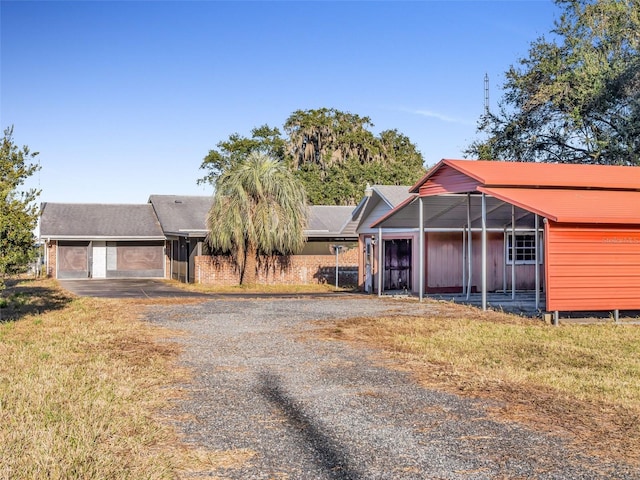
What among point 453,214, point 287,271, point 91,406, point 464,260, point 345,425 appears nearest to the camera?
point 345,425

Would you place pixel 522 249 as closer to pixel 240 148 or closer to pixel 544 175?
pixel 544 175

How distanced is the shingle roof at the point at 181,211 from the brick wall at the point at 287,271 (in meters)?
5.47

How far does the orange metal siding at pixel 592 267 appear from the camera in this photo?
15.3 meters

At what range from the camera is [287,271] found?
31547 millimetres

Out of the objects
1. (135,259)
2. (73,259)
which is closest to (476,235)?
(135,259)

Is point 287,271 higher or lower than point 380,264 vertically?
lower

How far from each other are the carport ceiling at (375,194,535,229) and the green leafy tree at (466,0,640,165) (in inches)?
425

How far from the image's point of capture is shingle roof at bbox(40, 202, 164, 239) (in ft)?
117

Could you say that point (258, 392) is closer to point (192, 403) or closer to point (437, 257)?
point (192, 403)

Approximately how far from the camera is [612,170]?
20.5m

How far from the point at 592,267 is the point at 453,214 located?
8.18m

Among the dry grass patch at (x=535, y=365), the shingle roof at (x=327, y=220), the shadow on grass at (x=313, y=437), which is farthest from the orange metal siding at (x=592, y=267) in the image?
the shingle roof at (x=327, y=220)

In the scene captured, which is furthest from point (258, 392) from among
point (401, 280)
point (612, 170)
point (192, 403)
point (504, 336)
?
point (401, 280)

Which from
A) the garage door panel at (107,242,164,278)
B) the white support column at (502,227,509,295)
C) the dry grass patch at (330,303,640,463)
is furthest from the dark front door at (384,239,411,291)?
the garage door panel at (107,242,164,278)
